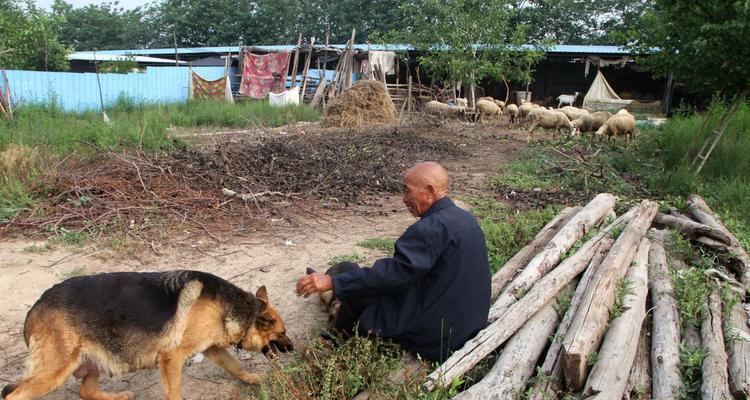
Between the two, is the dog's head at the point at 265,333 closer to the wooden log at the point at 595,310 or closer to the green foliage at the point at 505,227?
the wooden log at the point at 595,310

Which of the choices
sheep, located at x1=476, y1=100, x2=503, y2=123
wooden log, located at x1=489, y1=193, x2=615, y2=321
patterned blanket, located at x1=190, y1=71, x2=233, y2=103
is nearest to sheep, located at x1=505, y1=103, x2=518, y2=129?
sheep, located at x1=476, y1=100, x2=503, y2=123

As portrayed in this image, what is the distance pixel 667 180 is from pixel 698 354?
632 centimetres

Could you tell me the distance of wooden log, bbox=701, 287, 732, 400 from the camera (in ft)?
9.09

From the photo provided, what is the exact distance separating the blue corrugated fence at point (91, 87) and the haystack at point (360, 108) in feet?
20.6

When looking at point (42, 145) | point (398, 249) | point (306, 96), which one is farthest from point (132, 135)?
point (306, 96)

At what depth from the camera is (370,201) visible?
7887mm

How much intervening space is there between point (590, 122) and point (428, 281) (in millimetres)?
14002

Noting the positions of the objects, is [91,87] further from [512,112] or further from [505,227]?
[505,227]

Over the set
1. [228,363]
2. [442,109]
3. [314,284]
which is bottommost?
[228,363]

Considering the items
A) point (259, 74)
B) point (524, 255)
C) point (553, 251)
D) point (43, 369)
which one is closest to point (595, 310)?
point (553, 251)

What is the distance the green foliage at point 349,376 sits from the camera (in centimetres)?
282

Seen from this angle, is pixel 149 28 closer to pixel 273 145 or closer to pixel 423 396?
pixel 273 145

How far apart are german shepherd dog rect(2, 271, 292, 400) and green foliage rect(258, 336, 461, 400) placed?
1.18 ft

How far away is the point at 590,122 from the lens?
15.4 metres
